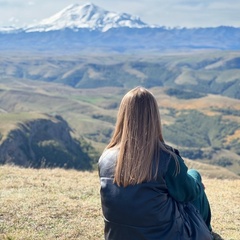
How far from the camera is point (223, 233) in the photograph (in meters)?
10.7

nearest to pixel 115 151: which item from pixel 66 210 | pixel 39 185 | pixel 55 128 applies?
pixel 66 210

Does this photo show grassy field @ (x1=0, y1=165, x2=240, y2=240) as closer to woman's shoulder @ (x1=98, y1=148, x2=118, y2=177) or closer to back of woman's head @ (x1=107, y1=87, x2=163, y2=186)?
woman's shoulder @ (x1=98, y1=148, x2=118, y2=177)

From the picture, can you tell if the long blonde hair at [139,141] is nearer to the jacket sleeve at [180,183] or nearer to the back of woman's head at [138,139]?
the back of woman's head at [138,139]

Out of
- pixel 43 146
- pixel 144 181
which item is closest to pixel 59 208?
pixel 144 181

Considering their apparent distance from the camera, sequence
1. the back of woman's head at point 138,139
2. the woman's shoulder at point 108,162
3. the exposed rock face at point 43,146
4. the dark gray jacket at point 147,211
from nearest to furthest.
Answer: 1. the back of woman's head at point 138,139
2. the dark gray jacket at point 147,211
3. the woman's shoulder at point 108,162
4. the exposed rock face at point 43,146

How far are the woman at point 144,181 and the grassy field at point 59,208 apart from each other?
347cm

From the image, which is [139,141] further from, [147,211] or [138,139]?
[147,211]

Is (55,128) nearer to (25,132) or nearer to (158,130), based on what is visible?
(25,132)

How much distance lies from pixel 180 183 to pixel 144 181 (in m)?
0.66

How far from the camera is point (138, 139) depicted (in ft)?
21.8

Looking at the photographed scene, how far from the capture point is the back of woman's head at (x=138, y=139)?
6605 mm

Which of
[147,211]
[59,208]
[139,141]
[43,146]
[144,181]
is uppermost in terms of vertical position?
[139,141]

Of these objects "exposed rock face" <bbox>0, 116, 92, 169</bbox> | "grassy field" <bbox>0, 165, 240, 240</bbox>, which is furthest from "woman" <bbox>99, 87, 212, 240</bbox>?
"exposed rock face" <bbox>0, 116, 92, 169</bbox>

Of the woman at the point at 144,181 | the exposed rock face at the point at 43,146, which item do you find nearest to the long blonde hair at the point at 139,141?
the woman at the point at 144,181
